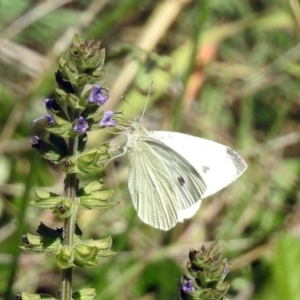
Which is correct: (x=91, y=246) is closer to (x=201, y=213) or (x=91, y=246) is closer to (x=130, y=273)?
(x=130, y=273)

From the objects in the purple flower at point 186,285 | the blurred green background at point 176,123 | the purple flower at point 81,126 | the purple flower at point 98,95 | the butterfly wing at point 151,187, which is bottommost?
the purple flower at point 186,285

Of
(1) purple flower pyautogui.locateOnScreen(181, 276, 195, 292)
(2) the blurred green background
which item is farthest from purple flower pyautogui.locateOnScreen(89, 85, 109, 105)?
(2) the blurred green background

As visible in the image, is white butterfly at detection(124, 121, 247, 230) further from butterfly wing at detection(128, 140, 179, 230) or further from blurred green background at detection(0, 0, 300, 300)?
blurred green background at detection(0, 0, 300, 300)

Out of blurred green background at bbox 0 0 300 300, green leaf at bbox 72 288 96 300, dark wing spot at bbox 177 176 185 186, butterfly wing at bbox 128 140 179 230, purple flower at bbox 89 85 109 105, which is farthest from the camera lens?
blurred green background at bbox 0 0 300 300

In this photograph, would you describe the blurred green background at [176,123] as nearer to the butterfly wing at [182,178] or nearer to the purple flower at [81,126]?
the butterfly wing at [182,178]

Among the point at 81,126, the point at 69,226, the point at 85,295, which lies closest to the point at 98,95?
the point at 81,126

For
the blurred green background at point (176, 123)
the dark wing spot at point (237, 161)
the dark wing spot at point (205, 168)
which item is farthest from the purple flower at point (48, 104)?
the dark wing spot at point (205, 168)

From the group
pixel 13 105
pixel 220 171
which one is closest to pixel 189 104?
pixel 13 105

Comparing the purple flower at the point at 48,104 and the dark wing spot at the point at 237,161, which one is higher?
the dark wing spot at the point at 237,161

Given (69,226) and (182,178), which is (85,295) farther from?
(182,178)
